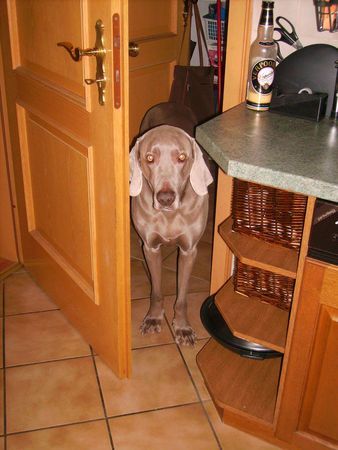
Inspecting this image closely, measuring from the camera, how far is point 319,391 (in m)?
1.48

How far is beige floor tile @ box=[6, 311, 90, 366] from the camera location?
2.14 m

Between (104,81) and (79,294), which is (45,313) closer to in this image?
(79,294)

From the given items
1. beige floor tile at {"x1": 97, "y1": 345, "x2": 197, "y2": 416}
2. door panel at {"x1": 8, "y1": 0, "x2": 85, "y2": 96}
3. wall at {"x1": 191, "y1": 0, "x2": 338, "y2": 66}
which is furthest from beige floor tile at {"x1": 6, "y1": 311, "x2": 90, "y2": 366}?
wall at {"x1": 191, "y1": 0, "x2": 338, "y2": 66}

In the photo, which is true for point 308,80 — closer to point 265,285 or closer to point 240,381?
point 265,285

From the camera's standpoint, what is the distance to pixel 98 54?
143 centimetres

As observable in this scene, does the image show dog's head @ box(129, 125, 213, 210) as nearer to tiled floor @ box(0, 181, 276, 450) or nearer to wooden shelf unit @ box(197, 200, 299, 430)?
wooden shelf unit @ box(197, 200, 299, 430)

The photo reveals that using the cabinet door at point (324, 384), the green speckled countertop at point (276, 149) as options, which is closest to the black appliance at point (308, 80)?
the green speckled countertop at point (276, 149)

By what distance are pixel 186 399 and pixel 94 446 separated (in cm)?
40

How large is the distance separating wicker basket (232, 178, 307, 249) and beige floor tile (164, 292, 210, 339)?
0.81 meters

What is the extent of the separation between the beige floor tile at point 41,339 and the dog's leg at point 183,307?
414 mm

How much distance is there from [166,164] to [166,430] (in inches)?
38.7

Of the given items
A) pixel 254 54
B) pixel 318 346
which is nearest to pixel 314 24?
pixel 254 54

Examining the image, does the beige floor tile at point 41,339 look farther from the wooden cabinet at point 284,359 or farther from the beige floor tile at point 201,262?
the beige floor tile at point 201,262

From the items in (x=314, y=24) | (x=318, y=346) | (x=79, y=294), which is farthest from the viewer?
(x=79, y=294)
